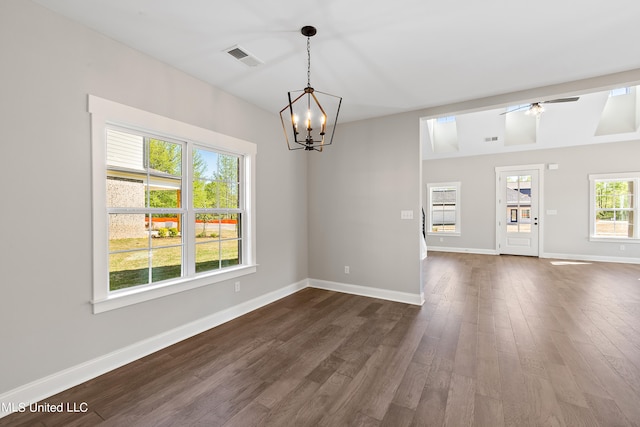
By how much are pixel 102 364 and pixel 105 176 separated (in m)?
1.55

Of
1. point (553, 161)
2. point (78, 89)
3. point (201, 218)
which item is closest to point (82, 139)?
point (78, 89)

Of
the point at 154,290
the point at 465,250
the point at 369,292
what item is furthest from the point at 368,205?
the point at 465,250

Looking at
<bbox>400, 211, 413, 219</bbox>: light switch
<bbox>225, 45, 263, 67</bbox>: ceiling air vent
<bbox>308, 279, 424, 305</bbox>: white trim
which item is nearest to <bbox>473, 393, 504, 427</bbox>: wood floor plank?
<bbox>308, 279, 424, 305</bbox>: white trim

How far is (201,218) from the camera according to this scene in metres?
3.18

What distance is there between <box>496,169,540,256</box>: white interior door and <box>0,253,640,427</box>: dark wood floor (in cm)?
389

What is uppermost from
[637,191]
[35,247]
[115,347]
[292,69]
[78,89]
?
[292,69]

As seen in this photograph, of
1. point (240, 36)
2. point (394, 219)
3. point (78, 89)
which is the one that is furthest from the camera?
point (394, 219)

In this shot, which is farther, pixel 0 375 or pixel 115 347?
pixel 115 347

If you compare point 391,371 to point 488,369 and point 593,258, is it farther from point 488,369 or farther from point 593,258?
point 593,258

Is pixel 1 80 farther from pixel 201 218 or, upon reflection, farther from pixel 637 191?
pixel 637 191

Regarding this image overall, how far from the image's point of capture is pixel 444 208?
8719mm

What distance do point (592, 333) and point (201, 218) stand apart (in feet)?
14.7

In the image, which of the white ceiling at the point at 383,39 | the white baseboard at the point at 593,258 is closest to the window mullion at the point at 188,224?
the white ceiling at the point at 383,39

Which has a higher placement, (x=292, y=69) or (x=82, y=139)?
(x=292, y=69)
